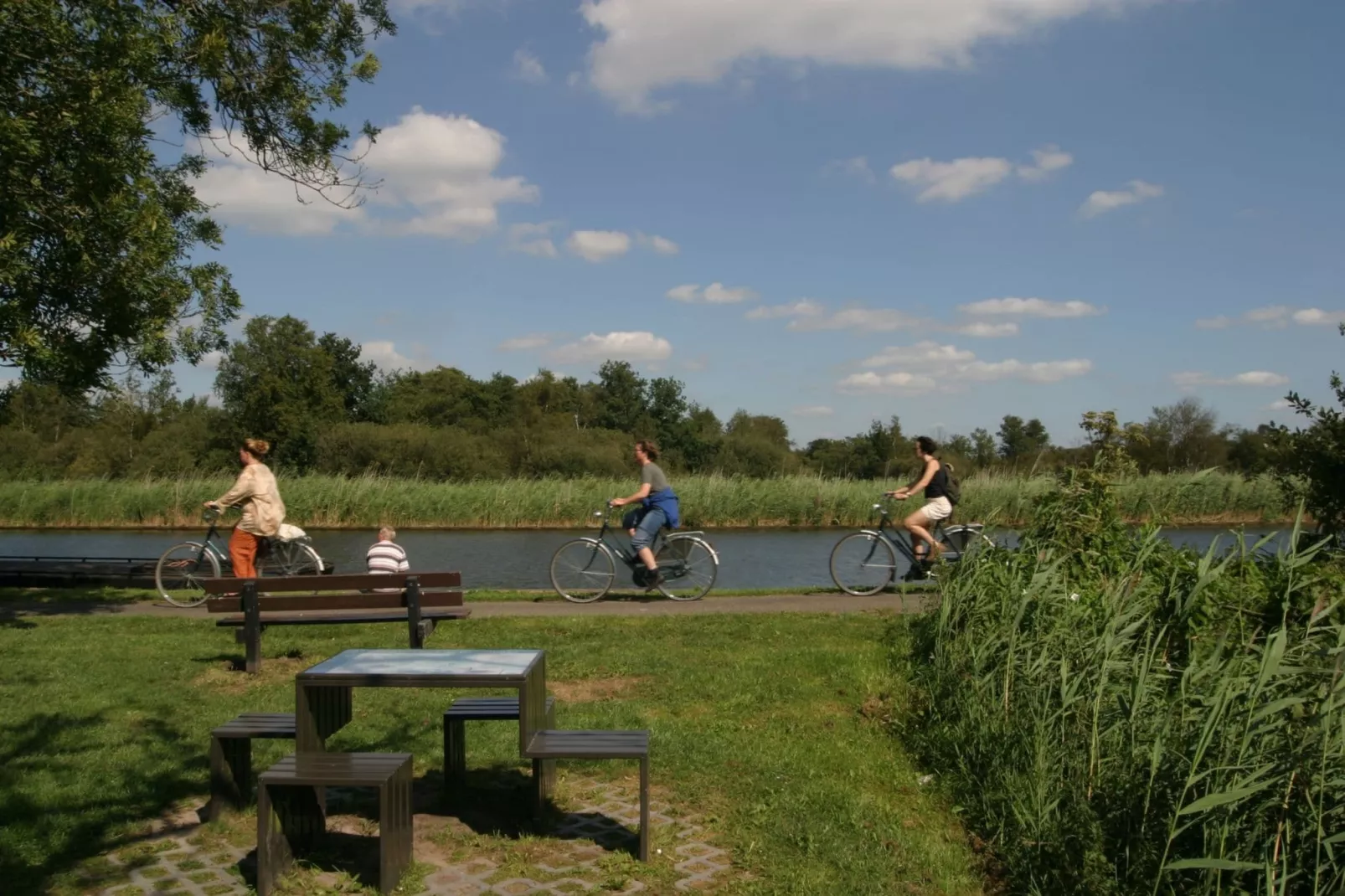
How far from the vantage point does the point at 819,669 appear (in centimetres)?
834

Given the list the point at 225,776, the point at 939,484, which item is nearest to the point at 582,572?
the point at 939,484

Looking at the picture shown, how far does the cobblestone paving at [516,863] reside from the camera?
4.63 metres

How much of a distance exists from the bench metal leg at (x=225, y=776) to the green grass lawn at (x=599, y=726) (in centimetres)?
11

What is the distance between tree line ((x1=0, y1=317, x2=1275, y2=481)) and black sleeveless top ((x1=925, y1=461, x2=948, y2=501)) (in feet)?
55.3

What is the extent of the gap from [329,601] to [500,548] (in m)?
15.7

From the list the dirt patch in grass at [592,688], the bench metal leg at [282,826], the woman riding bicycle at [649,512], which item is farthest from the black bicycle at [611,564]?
the bench metal leg at [282,826]

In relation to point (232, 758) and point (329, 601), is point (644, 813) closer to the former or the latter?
point (232, 758)

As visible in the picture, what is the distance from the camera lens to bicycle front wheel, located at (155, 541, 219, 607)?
13.2m

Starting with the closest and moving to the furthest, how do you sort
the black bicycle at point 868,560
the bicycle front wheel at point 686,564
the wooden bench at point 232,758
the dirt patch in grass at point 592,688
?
the wooden bench at point 232,758 < the dirt patch in grass at point 592,688 < the bicycle front wheel at point 686,564 < the black bicycle at point 868,560

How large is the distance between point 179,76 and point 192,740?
9.74m

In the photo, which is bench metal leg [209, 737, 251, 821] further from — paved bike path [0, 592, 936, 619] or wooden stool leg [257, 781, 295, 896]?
paved bike path [0, 592, 936, 619]

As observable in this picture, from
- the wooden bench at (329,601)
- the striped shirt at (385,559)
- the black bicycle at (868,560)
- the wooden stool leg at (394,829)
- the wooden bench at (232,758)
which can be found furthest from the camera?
the black bicycle at (868,560)

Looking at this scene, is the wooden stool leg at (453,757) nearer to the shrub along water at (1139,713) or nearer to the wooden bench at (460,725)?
the wooden bench at (460,725)

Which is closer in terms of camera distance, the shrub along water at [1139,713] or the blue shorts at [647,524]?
the shrub along water at [1139,713]
